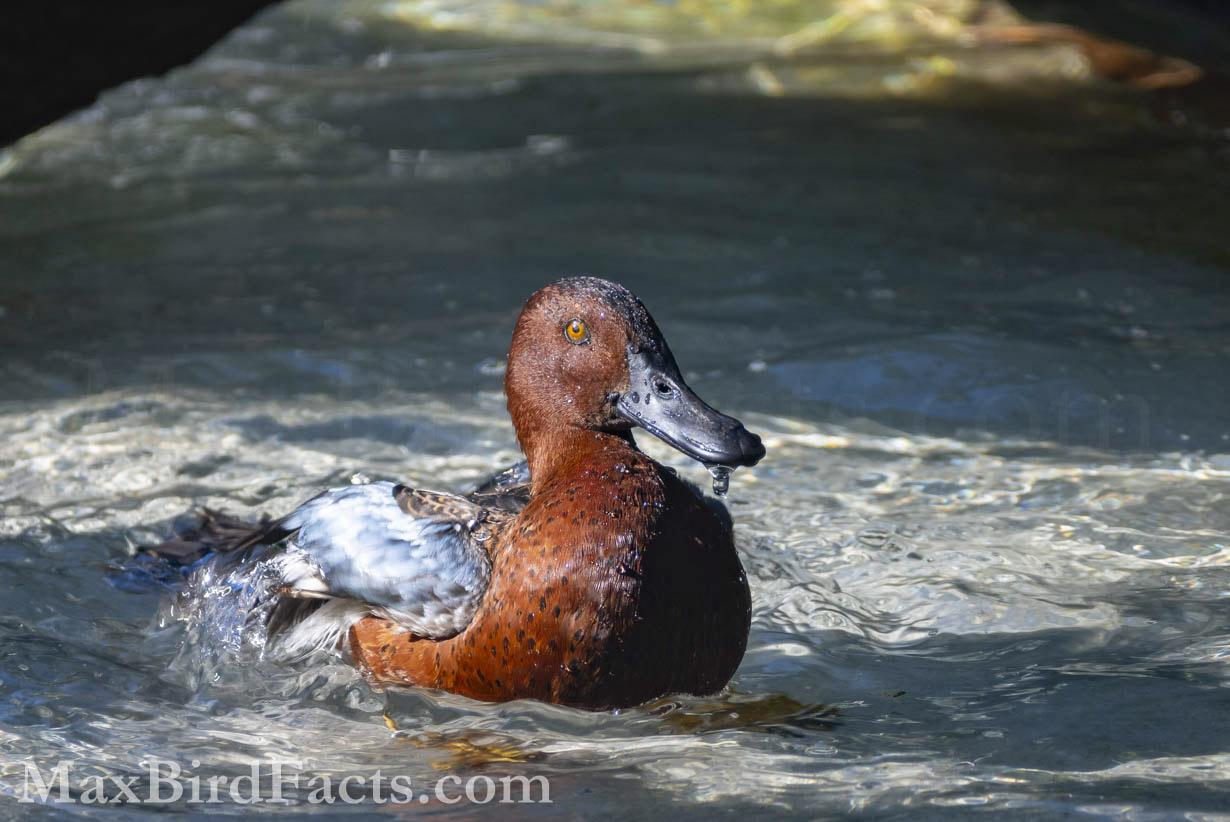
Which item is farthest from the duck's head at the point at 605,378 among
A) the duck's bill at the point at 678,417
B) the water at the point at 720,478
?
the water at the point at 720,478

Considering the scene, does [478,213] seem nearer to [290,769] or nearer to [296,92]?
[296,92]

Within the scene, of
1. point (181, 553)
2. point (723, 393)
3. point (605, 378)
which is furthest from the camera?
point (723, 393)

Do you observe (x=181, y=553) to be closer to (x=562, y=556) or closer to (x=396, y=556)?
(x=396, y=556)

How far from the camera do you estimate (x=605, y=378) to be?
3432 mm

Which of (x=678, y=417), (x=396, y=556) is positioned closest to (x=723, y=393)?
(x=678, y=417)

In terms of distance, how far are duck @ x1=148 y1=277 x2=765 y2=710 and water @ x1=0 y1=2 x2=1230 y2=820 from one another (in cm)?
13

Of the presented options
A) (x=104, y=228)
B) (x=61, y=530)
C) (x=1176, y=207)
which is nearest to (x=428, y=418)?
(x=61, y=530)

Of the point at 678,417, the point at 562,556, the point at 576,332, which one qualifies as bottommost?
the point at 562,556

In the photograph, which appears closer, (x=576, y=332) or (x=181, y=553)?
(x=576, y=332)

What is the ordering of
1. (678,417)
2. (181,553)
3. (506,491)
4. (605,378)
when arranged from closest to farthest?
(678,417) < (605,378) < (506,491) < (181,553)

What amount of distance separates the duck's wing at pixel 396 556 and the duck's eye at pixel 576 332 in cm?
51

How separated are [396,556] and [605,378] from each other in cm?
68

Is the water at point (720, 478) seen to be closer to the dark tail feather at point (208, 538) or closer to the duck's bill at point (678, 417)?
the duck's bill at point (678, 417)

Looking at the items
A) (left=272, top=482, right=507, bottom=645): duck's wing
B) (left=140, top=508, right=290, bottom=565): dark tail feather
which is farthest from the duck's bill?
(left=140, top=508, right=290, bottom=565): dark tail feather
